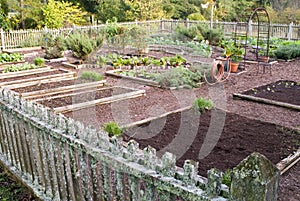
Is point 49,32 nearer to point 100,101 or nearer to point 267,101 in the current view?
point 100,101

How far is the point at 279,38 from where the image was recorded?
18359mm

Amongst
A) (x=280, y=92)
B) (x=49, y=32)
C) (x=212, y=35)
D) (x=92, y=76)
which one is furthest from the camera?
(x=49, y=32)

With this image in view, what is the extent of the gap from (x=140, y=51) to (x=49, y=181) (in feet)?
37.0

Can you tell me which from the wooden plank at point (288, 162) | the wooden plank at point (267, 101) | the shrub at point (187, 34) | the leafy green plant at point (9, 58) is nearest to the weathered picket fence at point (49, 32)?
the leafy green plant at point (9, 58)

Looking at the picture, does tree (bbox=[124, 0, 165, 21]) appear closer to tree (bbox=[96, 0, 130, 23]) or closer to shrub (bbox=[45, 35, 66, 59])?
tree (bbox=[96, 0, 130, 23])

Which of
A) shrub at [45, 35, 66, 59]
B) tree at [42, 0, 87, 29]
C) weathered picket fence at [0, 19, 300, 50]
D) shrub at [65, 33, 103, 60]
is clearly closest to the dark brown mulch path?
shrub at [65, 33, 103, 60]

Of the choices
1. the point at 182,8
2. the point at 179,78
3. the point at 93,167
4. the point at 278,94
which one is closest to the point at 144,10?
the point at 182,8

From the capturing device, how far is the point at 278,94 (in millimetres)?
8070

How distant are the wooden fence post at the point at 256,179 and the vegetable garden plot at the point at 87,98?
5.26 m

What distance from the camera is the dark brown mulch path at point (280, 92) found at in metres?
7.64

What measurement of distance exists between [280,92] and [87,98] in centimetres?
483

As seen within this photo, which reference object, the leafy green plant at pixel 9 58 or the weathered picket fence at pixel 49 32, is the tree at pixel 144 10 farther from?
the leafy green plant at pixel 9 58

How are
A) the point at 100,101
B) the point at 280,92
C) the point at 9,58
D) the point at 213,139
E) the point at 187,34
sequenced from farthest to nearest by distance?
the point at 187,34, the point at 9,58, the point at 280,92, the point at 100,101, the point at 213,139

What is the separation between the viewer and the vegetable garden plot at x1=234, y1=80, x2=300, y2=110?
7.25 meters
